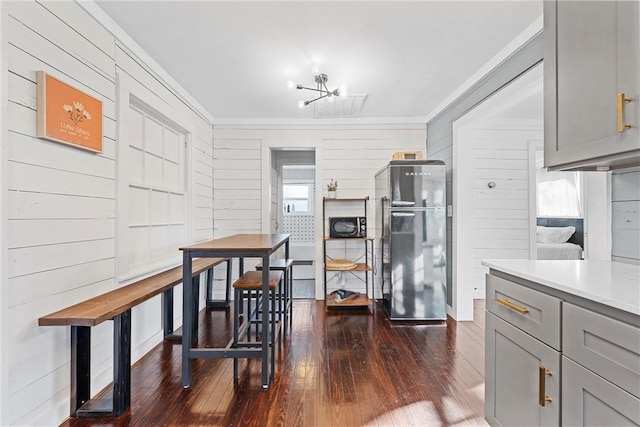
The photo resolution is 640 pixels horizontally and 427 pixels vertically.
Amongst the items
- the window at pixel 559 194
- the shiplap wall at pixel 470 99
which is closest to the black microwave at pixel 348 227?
the shiplap wall at pixel 470 99

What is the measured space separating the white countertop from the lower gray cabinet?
0.83 ft

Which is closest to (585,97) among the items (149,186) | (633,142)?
(633,142)

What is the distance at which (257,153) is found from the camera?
422cm

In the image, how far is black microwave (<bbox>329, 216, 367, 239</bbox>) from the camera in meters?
3.94

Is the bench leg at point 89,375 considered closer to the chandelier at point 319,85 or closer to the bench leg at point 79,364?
the bench leg at point 79,364

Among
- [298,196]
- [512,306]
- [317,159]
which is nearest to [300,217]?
[298,196]

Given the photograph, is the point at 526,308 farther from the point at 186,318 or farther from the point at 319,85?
the point at 319,85

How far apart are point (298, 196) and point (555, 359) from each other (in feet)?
22.3

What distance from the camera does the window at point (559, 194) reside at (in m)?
5.11

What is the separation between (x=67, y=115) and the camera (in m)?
1.71

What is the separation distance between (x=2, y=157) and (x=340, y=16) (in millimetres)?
2013

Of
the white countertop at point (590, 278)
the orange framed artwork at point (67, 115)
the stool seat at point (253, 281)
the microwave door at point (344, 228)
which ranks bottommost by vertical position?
the stool seat at point (253, 281)

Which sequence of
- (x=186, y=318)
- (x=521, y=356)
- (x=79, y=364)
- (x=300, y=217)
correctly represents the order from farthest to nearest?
(x=300, y=217)
(x=186, y=318)
(x=79, y=364)
(x=521, y=356)

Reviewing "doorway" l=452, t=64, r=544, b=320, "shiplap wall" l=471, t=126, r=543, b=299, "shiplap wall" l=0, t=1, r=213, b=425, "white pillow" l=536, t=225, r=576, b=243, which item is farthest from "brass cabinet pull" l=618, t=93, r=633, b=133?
"white pillow" l=536, t=225, r=576, b=243
